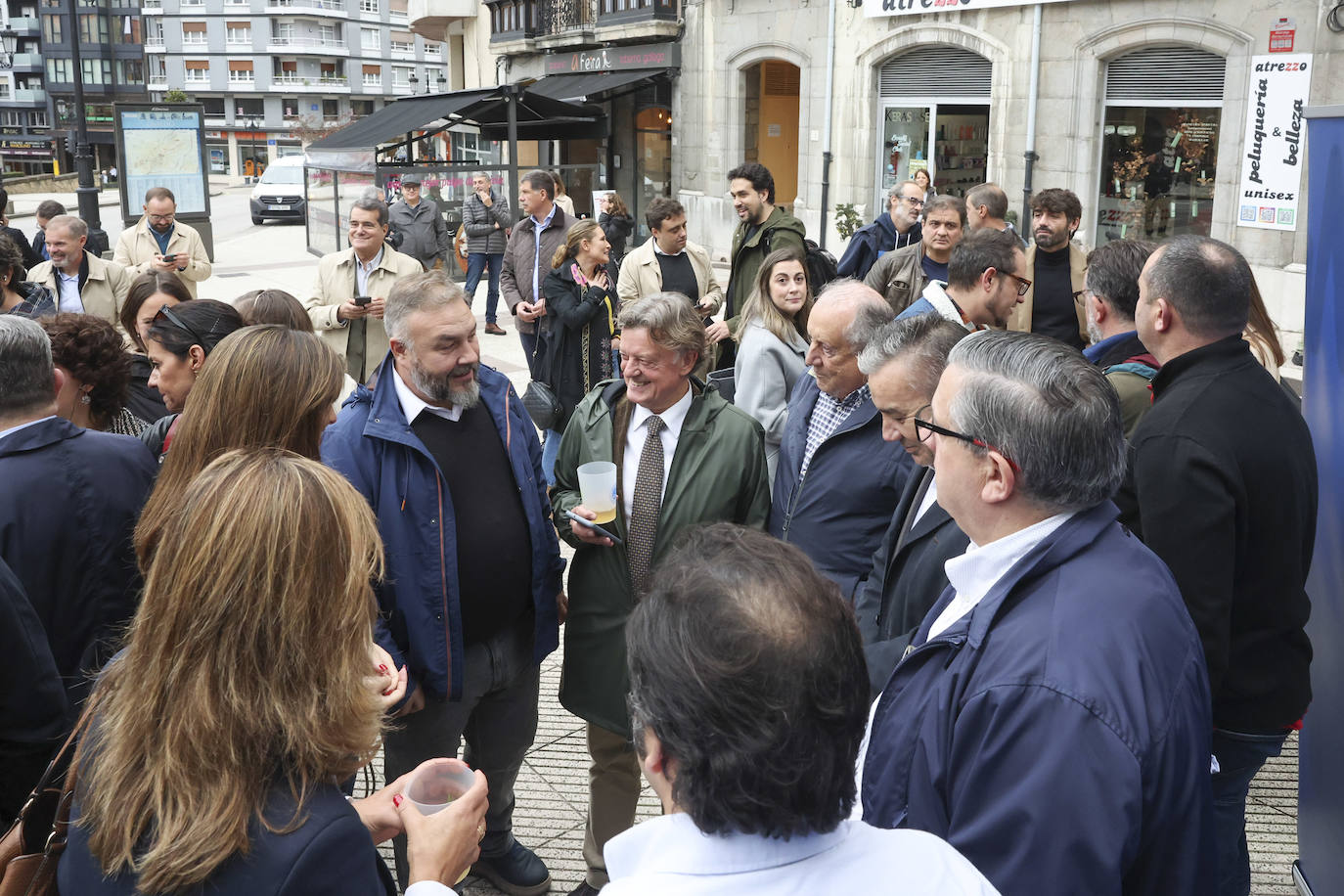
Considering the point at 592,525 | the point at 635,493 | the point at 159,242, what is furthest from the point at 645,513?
the point at 159,242

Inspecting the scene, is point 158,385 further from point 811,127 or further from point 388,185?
point 811,127

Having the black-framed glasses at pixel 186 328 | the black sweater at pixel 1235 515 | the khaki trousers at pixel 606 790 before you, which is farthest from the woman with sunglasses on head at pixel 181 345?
the black sweater at pixel 1235 515

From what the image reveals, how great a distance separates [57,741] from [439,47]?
319 feet

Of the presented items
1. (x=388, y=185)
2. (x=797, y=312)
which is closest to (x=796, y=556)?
(x=797, y=312)

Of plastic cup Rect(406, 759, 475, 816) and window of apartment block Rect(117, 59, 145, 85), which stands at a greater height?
window of apartment block Rect(117, 59, 145, 85)

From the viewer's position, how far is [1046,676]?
1.80 metres

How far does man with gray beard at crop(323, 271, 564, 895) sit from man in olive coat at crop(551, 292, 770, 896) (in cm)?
16

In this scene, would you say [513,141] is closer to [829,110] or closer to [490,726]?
[829,110]

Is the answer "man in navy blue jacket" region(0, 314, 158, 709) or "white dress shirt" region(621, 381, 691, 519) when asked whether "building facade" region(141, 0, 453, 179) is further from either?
"man in navy blue jacket" region(0, 314, 158, 709)

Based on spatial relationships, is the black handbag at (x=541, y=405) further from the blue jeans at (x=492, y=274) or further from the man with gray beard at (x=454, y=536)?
the blue jeans at (x=492, y=274)

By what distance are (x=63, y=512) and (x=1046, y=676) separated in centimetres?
244

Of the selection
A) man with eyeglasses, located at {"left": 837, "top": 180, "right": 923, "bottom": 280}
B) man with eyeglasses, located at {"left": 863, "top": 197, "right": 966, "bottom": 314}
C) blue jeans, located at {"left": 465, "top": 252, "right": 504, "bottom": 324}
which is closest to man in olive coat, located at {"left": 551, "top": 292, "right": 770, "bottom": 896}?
man with eyeglasses, located at {"left": 863, "top": 197, "right": 966, "bottom": 314}

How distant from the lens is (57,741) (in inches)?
104

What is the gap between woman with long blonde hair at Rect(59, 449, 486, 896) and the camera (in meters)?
1.60
